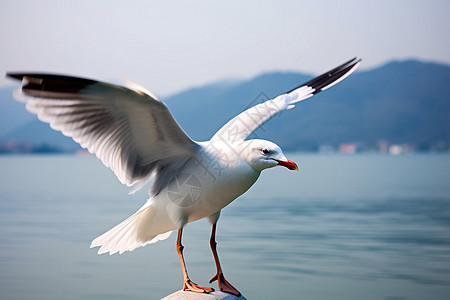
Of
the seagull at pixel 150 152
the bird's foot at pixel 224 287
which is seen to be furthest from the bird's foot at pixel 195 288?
the bird's foot at pixel 224 287

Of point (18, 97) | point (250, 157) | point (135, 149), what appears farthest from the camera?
point (135, 149)

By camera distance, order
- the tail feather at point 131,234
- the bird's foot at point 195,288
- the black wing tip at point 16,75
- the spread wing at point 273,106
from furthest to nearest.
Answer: the spread wing at point 273,106
the tail feather at point 131,234
the bird's foot at point 195,288
the black wing tip at point 16,75

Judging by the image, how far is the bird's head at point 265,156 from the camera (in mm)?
4953

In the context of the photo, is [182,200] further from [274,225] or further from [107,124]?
[274,225]

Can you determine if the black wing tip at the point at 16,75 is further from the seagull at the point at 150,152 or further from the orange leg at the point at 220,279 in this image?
the orange leg at the point at 220,279

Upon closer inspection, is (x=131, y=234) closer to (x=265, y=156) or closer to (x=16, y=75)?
(x=265, y=156)

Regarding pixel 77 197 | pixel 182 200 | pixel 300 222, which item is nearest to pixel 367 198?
pixel 300 222

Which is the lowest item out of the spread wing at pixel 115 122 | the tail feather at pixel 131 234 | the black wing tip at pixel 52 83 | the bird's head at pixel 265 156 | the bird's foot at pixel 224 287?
the bird's foot at pixel 224 287

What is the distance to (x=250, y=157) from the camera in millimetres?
5055

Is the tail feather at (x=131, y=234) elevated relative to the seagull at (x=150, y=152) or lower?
lower

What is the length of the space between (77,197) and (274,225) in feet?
41.9

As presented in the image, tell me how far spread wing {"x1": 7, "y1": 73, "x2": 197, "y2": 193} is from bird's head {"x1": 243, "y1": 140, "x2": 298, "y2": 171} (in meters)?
0.56

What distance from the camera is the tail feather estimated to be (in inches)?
222

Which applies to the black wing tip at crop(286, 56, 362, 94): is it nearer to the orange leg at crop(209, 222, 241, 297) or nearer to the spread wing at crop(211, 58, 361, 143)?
the spread wing at crop(211, 58, 361, 143)
